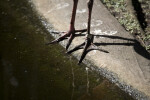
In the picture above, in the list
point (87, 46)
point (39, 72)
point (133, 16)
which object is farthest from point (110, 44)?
point (39, 72)

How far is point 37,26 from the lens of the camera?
5379 mm

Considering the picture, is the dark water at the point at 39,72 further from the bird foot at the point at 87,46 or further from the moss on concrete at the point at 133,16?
the moss on concrete at the point at 133,16

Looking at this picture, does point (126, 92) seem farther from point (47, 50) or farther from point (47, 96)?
point (47, 50)

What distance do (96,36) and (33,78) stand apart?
1.22m

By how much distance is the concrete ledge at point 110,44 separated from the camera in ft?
14.2

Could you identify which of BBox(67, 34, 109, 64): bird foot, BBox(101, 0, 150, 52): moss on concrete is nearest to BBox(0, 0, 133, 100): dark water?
BBox(67, 34, 109, 64): bird foot

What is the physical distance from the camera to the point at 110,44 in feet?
16.0

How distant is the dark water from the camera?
4.14 m

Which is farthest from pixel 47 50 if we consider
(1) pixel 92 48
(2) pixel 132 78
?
(2) pixel 132 78

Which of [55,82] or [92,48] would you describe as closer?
[55,82]

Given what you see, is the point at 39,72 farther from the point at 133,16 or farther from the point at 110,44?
the point at 133,16

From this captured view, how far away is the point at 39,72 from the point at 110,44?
3.63 ft

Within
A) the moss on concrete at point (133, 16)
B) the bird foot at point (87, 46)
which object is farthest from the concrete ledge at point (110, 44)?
the moss on concrete at point (133, 16)

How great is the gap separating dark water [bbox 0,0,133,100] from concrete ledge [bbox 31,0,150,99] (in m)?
0.17
